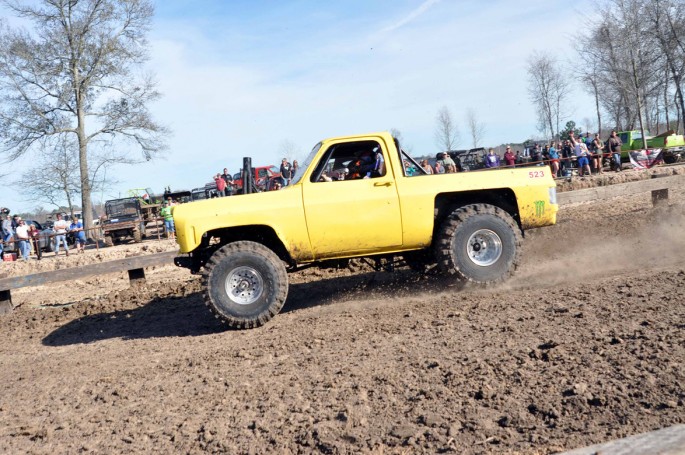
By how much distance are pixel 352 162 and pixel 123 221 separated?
59.5 ft

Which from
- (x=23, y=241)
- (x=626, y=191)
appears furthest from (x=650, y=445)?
(x=23, y=241)

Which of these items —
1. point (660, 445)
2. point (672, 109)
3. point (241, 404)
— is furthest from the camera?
point (672, 109)

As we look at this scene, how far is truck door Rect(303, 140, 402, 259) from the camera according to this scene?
6.66 m

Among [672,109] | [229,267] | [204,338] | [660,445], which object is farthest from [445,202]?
[672,109]

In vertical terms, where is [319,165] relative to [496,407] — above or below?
above

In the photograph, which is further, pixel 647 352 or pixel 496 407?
pixel 647 352

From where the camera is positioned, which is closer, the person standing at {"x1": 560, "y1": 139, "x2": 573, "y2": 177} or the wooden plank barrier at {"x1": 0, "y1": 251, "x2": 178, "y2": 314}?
the wooden plank barrier at {"x1": 0, "y1": 251, "x2": 178, "y2": 314}

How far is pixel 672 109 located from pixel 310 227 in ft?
145

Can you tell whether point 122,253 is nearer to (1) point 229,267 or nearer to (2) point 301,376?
(1) point 229,267

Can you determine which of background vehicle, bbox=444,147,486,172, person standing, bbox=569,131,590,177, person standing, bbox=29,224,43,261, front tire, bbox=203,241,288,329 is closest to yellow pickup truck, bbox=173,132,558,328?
front tire, bbox=203,241,288,329

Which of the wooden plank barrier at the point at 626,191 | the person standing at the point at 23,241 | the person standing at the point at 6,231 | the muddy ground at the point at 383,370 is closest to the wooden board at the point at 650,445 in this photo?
the muddy ground at the point at 383,370

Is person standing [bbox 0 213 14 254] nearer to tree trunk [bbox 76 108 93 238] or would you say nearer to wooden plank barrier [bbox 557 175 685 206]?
tree trunk [bbox 76 108 93 238]

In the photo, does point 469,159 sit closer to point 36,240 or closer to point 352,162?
point 36,240

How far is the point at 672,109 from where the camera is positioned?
42.8 m
